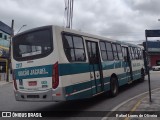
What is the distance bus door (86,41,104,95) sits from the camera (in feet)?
35.7

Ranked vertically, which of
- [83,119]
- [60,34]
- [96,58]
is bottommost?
[83,119]

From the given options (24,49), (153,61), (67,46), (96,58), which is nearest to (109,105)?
(96,58)

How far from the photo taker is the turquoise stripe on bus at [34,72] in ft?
29.4

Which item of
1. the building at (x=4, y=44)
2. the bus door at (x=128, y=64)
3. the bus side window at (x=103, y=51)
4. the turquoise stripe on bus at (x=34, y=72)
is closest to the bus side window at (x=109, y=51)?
the bus side window at (x=103, y=51)

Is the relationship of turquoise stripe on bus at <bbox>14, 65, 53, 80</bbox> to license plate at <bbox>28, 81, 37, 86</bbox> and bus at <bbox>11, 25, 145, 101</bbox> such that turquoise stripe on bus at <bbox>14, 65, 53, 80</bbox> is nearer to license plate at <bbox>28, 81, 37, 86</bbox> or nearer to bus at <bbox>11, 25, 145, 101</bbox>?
bus at <bbox>11, 25, 145, 101</bbox>

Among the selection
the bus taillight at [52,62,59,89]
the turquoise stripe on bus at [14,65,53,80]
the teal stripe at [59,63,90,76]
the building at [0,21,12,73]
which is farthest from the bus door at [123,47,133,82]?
the building at [0,21,12,73]

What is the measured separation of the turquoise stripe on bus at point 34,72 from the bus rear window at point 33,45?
40 cm

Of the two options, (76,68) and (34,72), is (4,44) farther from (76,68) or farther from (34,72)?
(76,68)

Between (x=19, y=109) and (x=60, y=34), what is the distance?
11.7 feet

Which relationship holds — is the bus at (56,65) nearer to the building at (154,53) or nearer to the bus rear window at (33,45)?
the bus rear window at (33,45)

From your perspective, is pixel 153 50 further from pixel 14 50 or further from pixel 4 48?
pixel 14 50

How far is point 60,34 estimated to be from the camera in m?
9.17

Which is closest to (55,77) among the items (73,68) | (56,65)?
(56,65)

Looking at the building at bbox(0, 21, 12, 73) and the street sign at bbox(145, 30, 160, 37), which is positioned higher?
the building at bbox(0, 21, 12, 73)
